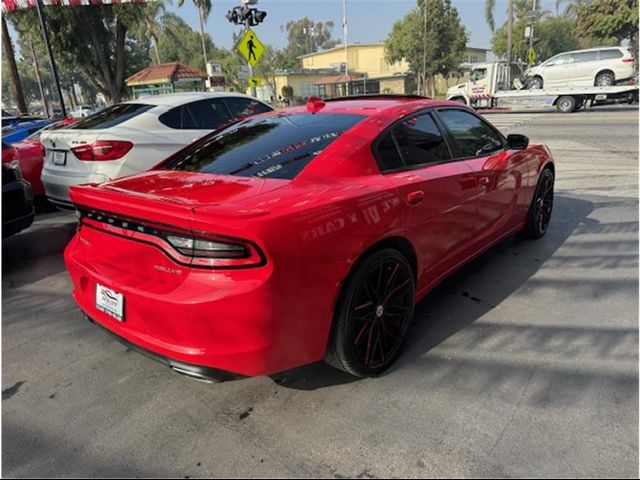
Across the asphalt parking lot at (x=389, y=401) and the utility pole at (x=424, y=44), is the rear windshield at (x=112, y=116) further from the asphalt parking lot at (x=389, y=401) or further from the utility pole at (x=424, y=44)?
the utility pole at (x=424, y=44)

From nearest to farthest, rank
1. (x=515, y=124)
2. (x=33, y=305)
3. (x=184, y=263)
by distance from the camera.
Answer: (x=184, y=263), (x=33, y=305), (x=515, y=124)

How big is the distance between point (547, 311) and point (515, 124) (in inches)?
593

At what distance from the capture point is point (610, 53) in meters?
20.4

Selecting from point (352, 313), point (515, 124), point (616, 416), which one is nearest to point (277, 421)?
point (352, 313)

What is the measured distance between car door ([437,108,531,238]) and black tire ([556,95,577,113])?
18.5m

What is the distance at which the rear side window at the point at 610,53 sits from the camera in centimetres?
2025

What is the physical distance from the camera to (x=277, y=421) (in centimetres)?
246

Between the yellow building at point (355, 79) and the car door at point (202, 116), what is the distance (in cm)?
4356

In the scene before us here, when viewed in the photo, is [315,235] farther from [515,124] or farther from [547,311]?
[515,124]

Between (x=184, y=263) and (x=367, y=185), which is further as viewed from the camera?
(x=367, y=185)

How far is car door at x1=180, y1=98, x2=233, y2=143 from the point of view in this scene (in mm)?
6164

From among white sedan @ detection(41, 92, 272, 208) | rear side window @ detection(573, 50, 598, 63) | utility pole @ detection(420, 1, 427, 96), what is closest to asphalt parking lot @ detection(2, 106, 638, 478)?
white sedan @ detection(41, 92, 272, 208)

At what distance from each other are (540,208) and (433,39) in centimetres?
4248

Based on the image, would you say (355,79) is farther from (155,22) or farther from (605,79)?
(605,79)
